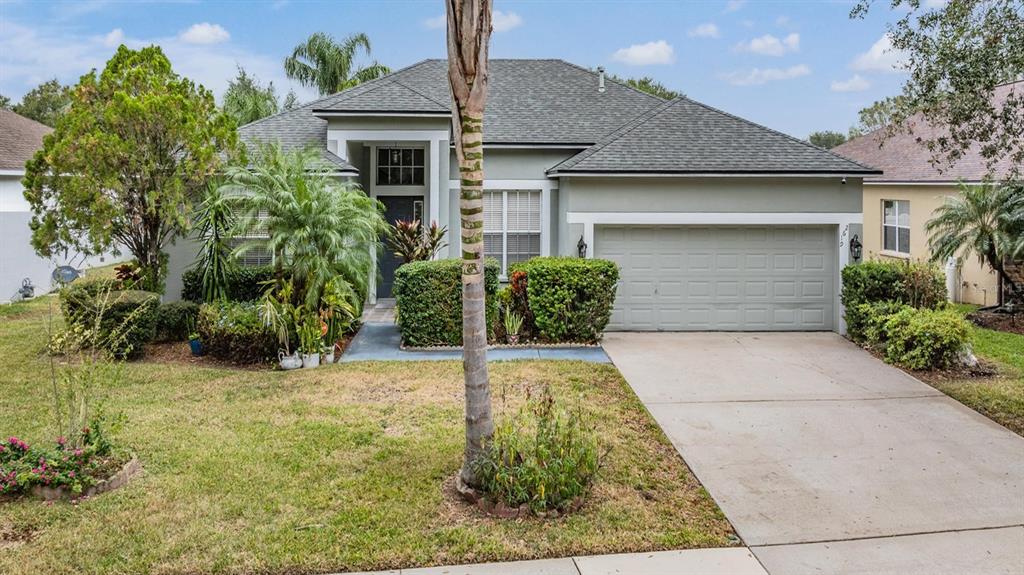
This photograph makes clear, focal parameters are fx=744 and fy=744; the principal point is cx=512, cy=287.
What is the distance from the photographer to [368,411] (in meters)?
8.75

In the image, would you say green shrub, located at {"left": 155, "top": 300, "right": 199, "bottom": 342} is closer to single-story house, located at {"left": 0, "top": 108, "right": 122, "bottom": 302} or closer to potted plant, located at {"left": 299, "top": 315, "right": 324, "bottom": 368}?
potted plant, located at {"left": 299, "top": 315, "right": 324, "bottom": 368}

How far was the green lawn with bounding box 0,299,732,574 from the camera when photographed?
17.3 ft

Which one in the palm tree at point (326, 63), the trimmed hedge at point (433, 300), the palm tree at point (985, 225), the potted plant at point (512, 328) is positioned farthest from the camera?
the palm tree at point (326, 63)

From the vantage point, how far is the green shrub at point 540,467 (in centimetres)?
584

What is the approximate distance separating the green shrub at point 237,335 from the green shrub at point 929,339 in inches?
372

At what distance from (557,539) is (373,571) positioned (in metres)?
1.34

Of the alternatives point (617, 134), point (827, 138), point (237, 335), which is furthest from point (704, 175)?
point (827, 138)

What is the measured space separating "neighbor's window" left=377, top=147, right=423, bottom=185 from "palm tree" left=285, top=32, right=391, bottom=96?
53.1ft

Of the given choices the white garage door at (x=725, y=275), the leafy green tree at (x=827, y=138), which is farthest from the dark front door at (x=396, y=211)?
the leafy green tree at (x=827, y=138)

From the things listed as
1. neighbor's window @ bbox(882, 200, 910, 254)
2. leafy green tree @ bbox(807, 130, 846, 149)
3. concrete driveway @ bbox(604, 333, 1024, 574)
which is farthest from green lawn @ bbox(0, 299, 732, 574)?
leafy green tree @ bbox(807, 130, 846, 149)

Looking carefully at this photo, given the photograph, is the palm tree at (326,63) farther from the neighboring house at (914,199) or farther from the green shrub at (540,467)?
the green shrub at (540,467)

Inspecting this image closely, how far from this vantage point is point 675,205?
13.9 meters

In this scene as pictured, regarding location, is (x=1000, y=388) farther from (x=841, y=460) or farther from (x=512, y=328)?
(x=512, y=328)

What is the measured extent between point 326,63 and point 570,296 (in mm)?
23536
